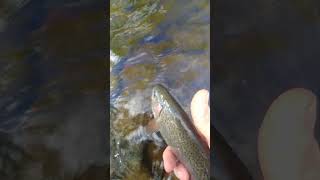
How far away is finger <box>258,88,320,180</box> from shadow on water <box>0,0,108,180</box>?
645 mm

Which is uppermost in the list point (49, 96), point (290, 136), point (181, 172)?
point (49, 96)

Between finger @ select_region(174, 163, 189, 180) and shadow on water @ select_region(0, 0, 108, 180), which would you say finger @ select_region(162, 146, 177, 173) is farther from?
shadow on water @ select_region(0, 0, 108, 180)

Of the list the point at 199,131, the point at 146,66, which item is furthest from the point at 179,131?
the point at 146,66

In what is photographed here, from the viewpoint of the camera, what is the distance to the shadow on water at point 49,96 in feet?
7.67

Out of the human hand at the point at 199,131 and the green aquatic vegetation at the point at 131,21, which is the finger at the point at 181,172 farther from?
the green aquatic vegetation at the point at 131,21

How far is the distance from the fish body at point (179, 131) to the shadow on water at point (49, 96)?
0.22 metres

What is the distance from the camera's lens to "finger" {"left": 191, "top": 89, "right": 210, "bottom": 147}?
2.32 meters

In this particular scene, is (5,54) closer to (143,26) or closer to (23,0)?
(23,0)

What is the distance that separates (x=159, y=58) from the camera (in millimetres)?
2346

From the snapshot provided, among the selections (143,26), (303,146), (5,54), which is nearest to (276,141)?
(303,146)

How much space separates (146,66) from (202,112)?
0.28 m

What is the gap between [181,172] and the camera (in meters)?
2.35

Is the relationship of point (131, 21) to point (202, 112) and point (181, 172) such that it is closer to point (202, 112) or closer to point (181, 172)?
point (202, 112)

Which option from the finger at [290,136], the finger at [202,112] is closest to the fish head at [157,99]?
the finger at [202,112]
